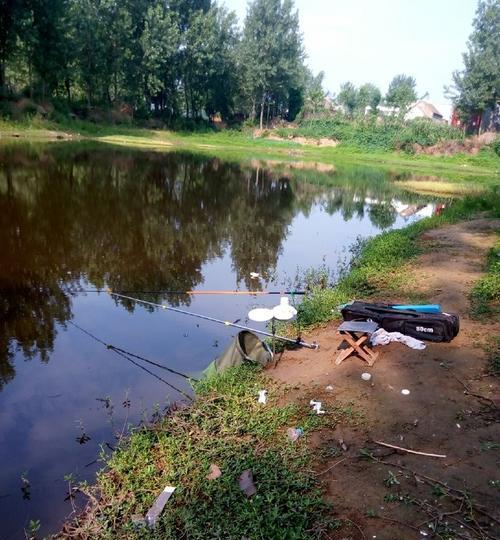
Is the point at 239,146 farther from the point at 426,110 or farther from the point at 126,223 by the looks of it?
the point at 426,110

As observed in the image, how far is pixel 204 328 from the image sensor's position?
7.97m

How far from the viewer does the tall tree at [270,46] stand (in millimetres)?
55062

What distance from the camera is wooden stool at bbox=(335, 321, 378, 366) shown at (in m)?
5.98

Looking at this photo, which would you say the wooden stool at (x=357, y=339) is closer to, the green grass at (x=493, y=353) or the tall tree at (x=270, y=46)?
the green grass at (x=493, y=353)

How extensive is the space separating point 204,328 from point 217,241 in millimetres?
5750

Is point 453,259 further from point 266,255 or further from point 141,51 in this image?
point 141,51

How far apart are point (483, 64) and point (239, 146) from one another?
1083 inches

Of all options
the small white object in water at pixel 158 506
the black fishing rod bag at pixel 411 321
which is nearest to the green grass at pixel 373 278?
the black fishing rod bag at pixel 411 321

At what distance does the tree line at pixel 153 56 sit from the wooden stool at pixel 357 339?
41.7 metres

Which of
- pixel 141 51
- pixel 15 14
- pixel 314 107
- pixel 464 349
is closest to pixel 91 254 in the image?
pixel 464 349

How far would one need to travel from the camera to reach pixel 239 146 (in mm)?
52625

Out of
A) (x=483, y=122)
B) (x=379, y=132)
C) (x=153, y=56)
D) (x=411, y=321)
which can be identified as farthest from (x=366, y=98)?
(x=411, y=321)

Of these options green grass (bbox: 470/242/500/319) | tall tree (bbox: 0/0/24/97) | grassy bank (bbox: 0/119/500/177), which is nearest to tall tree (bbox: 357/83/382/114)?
grassy bank (bbox: 0/119/500/177)

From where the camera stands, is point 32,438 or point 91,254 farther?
point 91,254
